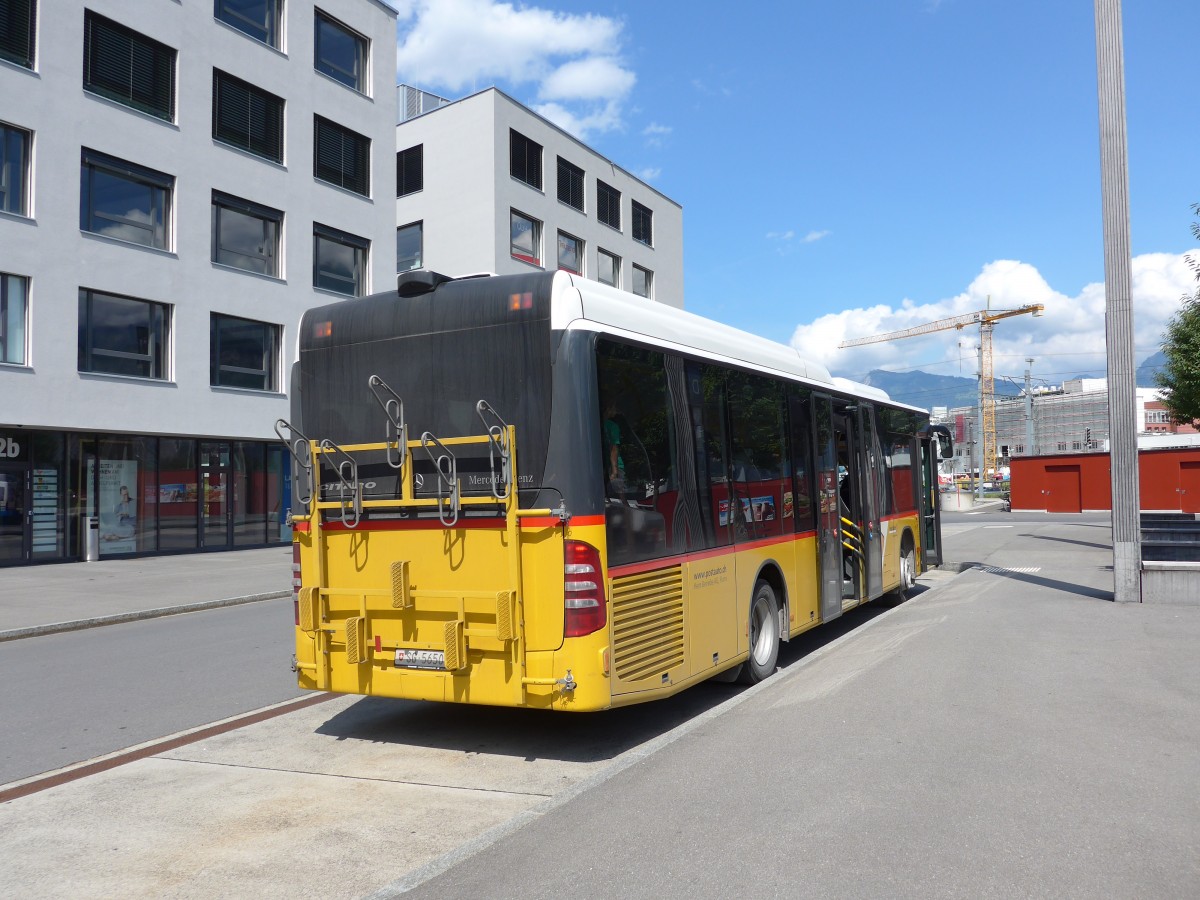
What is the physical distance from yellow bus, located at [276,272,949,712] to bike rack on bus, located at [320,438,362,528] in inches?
0.7

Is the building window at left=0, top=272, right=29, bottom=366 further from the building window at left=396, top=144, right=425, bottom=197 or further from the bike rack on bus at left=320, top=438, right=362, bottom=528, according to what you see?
the building window at left=396, top=144, right=425, bottom=197

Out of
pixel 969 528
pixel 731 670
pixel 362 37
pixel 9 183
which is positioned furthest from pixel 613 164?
pixel 731 670

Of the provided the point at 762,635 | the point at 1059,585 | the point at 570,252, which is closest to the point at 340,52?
the point at 570,252

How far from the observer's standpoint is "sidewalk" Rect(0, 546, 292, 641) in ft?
45.3

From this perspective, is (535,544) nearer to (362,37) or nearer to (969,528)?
(362,37)

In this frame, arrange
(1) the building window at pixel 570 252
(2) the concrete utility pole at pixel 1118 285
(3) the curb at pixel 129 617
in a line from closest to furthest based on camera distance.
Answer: (2) the concrete utility pole at pixel 1118 285, (3) the curb at pixel 129 617, (1) the building window at pixel 570 252

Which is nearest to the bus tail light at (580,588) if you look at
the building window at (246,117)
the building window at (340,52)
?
the building window at (246,117)

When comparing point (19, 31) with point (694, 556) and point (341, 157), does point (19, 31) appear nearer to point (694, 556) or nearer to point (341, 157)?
point (341, 157)

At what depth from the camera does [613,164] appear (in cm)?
4409

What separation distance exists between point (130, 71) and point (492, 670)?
22901 millimetres

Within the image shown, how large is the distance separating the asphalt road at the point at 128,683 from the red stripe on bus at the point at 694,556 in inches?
141

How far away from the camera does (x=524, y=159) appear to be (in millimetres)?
38531

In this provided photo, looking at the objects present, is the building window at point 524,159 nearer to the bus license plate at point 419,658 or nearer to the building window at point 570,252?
the building window at point 570,252

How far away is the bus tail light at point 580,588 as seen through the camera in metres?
5.87
